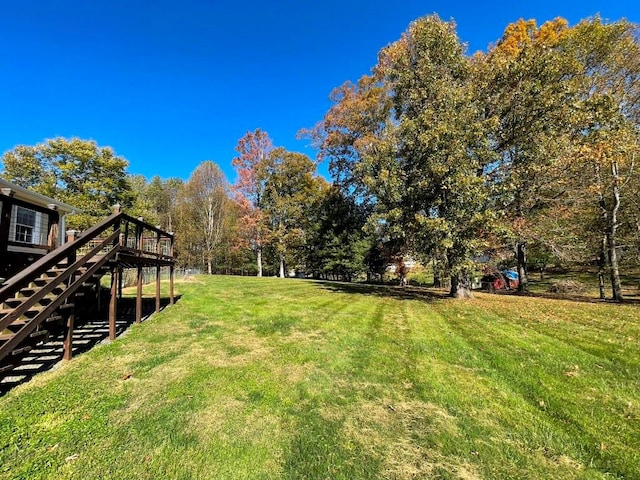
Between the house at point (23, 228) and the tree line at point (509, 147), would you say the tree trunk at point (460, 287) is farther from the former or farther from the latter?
the house at point (23, 228)

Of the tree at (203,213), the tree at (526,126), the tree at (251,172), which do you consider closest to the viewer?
the tree at (526,126)

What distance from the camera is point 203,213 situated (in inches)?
1294

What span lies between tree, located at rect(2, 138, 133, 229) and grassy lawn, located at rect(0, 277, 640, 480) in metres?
23.5

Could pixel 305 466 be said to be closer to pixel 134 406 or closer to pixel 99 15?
pixel 134 406

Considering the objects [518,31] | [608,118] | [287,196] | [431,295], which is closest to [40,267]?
[431,295]

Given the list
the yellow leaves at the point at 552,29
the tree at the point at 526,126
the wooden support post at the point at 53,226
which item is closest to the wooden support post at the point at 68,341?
the wooden support post at the point at 53,226

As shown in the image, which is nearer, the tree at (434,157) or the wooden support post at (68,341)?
the wooden support post at (68,341)

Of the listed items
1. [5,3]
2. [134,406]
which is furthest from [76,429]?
[5,3]

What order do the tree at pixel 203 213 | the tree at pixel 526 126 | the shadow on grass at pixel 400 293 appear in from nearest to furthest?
the tree at pixel 526 126, the shadow on grass at pixel 400 293, the tree at pixel 203 213

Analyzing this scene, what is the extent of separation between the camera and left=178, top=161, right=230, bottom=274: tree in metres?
32.4

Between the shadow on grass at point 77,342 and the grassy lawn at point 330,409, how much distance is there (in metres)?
0.35

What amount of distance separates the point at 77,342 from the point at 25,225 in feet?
31.4

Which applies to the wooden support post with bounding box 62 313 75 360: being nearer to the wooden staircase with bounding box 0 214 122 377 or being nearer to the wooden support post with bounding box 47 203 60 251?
the wooden staircase with bounding box 0 214 122 377

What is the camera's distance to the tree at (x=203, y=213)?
32375mm
